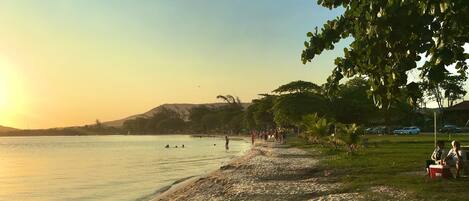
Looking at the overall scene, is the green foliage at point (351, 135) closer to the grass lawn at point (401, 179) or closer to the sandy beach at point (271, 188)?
the grass lawn at point (401, 179)

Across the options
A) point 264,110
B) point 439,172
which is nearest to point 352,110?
point 264,110

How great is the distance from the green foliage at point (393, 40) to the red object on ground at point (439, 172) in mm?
10365

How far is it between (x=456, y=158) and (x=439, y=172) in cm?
64

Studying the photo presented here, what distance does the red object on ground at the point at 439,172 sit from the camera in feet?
50.8

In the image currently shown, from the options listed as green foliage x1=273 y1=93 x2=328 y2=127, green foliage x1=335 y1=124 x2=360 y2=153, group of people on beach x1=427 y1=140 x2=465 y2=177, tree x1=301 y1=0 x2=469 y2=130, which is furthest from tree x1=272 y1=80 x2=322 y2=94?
tree x1=301 y1=0 x2=469 y2=130

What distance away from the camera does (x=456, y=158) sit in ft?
51.6

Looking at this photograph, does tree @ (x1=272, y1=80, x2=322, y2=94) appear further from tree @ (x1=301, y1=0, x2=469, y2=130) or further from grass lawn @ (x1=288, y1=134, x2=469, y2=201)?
tree @ (x1=301, y1=0, x2=469, y2=130)

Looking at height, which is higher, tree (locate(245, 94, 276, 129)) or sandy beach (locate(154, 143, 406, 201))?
tree (locate(245, 94, 276, 129))

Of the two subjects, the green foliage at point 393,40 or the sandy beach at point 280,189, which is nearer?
the green foliage at point 393,40

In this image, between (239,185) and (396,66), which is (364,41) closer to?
(396,66)

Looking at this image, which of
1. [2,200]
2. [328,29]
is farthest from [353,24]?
[2,200]

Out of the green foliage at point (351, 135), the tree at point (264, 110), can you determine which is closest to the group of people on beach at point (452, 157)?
the green foliage at point (351, 135)

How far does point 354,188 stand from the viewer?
51.5ft

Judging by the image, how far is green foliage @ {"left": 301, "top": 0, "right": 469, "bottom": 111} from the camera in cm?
465
